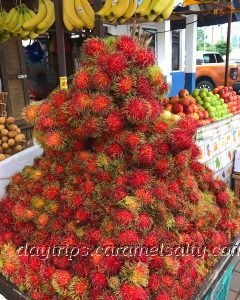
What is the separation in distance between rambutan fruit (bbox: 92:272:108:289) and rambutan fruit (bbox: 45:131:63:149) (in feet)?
1.72

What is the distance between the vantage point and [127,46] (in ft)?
4.02

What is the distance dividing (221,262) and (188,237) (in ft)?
0.80

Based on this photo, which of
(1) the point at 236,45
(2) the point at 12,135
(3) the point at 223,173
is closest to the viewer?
(2) the point at 12,135

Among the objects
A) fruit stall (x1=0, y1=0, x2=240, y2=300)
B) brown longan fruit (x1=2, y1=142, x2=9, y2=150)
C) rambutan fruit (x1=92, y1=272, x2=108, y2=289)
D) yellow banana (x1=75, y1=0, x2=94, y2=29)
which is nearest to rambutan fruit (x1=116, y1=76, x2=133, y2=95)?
fruit stall (x1=0, y1=0, x2=240, y2=300)

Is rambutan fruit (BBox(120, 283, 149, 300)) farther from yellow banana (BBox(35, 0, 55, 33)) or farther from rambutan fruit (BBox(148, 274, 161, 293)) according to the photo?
yellow banana (BBox(35, 0, 55, 33))

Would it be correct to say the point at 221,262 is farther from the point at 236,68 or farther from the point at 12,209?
the point at 236,68

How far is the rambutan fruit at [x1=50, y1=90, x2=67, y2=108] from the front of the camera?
1298 mm

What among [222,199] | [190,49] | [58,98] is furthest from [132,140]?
[190,49]

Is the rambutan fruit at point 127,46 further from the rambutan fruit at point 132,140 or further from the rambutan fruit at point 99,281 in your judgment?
the rambutan fruit at point 99,281

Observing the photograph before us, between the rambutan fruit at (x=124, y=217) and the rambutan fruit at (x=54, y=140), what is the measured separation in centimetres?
38

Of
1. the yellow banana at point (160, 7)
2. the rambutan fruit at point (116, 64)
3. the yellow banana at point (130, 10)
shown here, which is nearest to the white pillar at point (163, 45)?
the yellow banana at point (160, 7)

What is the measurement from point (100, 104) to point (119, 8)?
1249 mm

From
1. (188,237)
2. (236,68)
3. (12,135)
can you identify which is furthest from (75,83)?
(236,68)

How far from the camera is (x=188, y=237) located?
1.26 m
